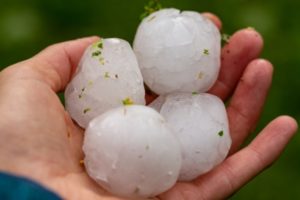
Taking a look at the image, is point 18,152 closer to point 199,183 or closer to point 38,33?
point 199,183

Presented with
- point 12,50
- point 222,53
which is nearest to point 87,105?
point 222,53

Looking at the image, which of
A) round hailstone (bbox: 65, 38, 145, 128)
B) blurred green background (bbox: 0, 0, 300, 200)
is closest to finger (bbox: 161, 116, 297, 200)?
round hailstone (bbox: 65, 38, 145, 128)

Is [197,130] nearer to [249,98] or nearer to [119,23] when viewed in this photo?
[249,98]

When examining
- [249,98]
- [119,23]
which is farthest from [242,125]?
[119,23]

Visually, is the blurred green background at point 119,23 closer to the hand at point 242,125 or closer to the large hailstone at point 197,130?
the hand at point 242,125

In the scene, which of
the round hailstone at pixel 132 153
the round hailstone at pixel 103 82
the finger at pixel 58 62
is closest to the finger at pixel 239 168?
the round hailstone at pixel 132 153
